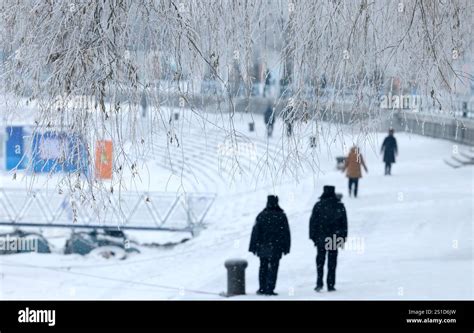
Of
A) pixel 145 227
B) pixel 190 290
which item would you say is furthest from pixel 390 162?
pixel 190 290

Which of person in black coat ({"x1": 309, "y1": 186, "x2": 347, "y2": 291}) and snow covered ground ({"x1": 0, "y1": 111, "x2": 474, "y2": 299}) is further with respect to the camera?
snow covered ground ({"x1": 0, "y1": 111, "x2": 474, "y2": 299})

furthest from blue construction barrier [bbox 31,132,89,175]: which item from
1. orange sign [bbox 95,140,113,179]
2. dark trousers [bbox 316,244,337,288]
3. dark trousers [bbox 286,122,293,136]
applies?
dark trousers [bbox 316,244,337,288]

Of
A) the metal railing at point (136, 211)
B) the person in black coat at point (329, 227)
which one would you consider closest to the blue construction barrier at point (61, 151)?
the person in black coat at point (329, 227)

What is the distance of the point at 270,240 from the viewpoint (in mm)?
10438

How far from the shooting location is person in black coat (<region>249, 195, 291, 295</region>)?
10297 mm

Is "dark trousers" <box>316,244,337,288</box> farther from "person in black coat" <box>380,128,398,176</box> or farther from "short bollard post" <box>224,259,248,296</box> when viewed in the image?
"person in black coat" <box>380,128,398,176</box>

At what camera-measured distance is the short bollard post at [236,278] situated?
35.5ft

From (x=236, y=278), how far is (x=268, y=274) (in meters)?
0.40

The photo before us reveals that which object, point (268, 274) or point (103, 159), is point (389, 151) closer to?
point (268, 274)

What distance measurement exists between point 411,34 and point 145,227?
1015cm

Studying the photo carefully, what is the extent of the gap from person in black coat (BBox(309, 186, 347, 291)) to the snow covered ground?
355mm

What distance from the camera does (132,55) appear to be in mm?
5414

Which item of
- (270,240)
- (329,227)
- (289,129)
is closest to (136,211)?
(270,240)
